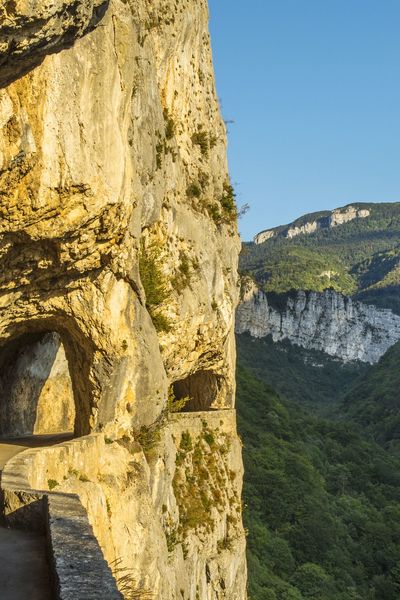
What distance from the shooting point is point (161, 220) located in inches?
857

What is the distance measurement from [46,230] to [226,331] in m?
12.8

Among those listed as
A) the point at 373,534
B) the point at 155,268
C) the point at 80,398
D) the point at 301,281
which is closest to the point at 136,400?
the point at 80,398

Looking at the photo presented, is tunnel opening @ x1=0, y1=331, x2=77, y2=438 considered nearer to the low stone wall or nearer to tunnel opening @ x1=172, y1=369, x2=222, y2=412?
tunnel opening @ x1=172, y1=369, x2=222, y2=412

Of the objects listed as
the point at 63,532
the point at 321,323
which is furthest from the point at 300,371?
the point at 63,532

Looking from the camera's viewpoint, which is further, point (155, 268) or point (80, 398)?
point (155, 268)

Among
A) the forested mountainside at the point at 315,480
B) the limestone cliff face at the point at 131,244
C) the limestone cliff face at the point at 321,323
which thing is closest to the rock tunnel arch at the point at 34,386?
the limestone cliff face at the point at 131,244

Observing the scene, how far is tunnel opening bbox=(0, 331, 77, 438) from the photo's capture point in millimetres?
24062

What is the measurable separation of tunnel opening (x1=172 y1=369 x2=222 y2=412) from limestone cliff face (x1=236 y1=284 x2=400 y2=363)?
109743 millimetres

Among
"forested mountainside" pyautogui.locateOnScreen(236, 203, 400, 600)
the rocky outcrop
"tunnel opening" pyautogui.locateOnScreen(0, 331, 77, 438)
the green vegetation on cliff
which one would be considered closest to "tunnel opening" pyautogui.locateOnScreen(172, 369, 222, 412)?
"tunnel opening" pyautogui.locateOnScreen(0, 331, 77, 438)

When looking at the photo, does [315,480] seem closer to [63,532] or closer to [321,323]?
[63,532]

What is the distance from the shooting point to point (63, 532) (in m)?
7.40

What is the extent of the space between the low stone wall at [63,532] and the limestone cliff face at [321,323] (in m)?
132

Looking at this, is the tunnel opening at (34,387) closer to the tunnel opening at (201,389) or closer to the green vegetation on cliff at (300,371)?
the tunnel opening at (201,389)

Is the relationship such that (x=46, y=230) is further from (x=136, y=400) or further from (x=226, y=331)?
(x=226, y=331)
